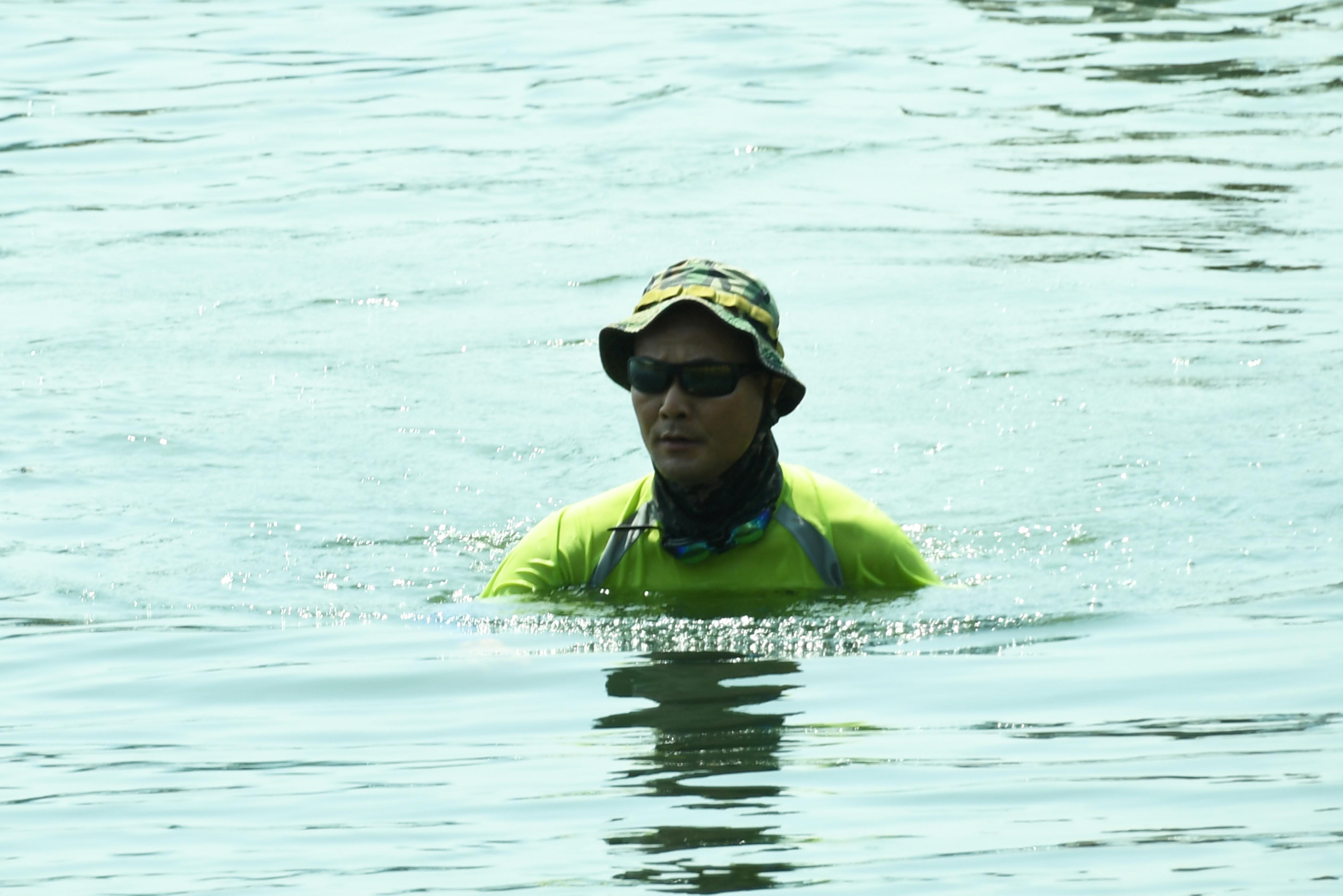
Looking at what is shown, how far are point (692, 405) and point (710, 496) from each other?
1.03 ft

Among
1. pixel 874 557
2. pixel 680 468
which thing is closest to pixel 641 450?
pixel 874 557

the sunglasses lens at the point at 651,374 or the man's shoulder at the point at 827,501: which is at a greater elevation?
the sunglasses lens at the point at 651,374

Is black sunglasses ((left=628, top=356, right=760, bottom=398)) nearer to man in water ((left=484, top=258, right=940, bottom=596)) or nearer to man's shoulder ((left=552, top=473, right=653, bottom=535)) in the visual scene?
man in water ((left=484, top=258, right=940, bottom=596))

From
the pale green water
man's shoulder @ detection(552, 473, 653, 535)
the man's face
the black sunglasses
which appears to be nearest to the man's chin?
the man's face

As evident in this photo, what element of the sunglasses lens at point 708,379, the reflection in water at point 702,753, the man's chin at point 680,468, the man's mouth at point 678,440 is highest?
the sunglasses lens at point 708,379

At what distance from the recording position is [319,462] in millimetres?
9844

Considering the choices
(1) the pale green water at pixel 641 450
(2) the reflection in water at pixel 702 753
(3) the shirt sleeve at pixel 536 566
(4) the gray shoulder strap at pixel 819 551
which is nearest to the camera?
(2) the reflection in water at pixel 702 753

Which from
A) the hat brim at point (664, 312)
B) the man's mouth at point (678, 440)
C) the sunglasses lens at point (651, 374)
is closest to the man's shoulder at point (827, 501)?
the hat brim at point (664, 312)

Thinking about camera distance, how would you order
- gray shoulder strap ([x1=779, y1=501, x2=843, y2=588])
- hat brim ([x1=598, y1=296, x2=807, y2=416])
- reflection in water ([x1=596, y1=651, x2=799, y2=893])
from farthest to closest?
1. gray shoulder strap ([x1=779, y1=501, x2=843, y2=588])
2. hat brim ([x1=598, y1=296, x2=807, y2=416])
3. reflection in water ([x1=596, y1=651, x2=799, y2=893])

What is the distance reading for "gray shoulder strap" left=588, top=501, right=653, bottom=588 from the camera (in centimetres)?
638

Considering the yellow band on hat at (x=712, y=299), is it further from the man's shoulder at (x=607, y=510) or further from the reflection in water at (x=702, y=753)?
the reflection in water at (x=702, y=753)

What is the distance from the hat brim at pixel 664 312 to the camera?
608 centimetres

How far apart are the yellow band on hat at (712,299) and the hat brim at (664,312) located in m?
0.02

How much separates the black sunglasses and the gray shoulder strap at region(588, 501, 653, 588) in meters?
0.46
